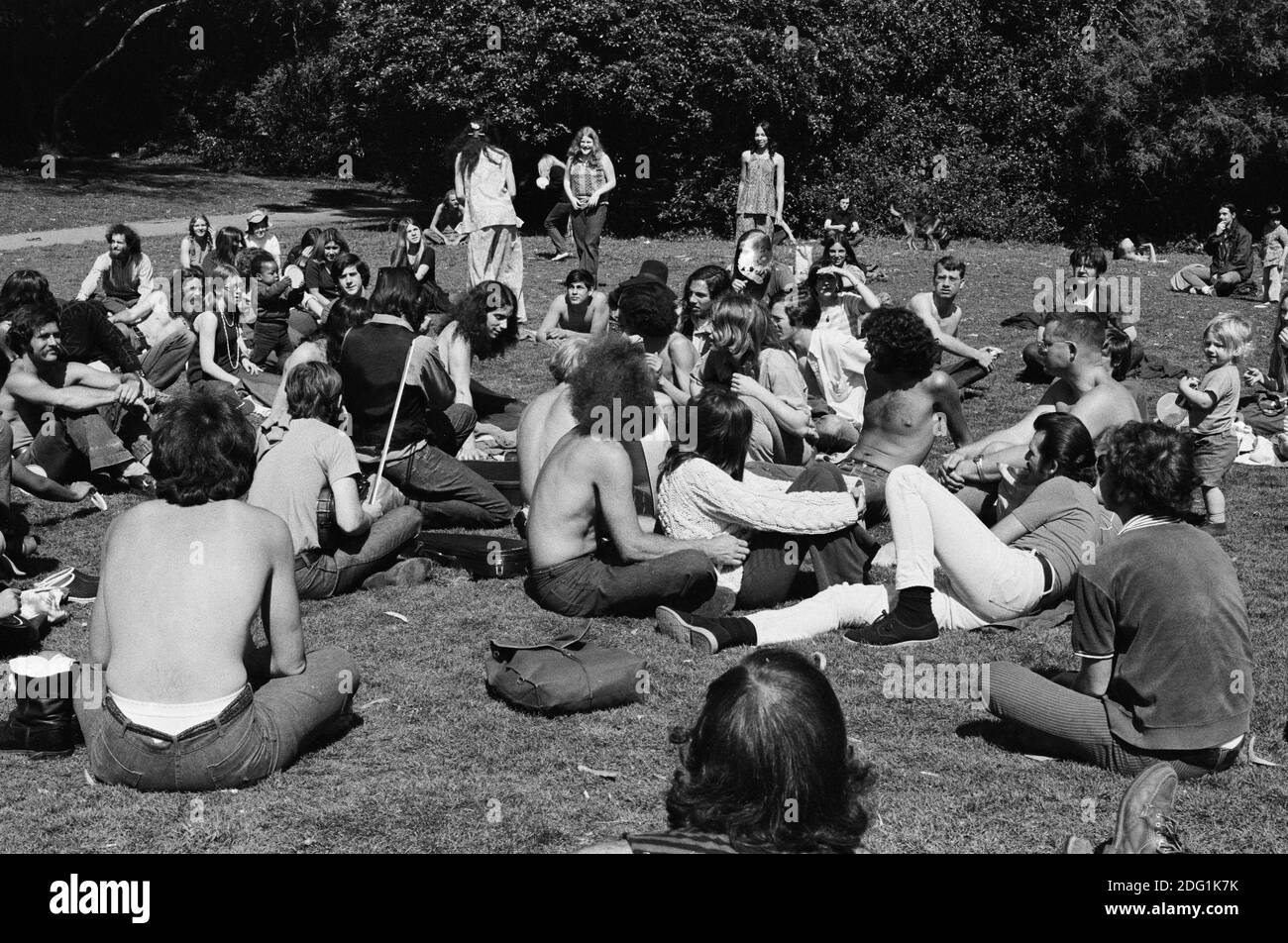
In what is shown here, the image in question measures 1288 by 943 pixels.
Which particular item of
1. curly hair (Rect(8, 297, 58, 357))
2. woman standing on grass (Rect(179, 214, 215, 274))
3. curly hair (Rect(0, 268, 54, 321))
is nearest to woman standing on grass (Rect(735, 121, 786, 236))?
woman standing on grass (Rect(179, 214, 215, 274))

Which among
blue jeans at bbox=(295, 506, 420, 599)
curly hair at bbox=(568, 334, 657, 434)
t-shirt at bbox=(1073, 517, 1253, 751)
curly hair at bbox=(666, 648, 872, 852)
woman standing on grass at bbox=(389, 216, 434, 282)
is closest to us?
curly hair at bbox=(666, 648, 872, 852)

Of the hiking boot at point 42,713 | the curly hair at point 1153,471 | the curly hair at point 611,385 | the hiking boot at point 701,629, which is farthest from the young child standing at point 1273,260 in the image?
the hiking boot at point 42,713

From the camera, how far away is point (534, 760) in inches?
208

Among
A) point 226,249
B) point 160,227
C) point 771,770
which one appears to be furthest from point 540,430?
point 160,227

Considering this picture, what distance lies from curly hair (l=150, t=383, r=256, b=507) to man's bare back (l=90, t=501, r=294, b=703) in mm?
62

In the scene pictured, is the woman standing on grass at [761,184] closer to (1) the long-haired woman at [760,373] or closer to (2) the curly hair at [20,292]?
(1) the long-haired woman at [760,373]

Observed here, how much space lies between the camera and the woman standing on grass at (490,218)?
14.9 m

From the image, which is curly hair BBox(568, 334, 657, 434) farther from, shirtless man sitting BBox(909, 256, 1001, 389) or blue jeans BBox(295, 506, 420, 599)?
shirtless man sitting BBox(909, 256, 1001, 389)

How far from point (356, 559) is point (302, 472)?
0.61 m

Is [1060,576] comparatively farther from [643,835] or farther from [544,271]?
[544,271]

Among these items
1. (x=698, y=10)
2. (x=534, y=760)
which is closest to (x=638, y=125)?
(x=698, y=10)

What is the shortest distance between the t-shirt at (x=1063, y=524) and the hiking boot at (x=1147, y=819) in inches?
114

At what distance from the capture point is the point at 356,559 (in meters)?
7.37

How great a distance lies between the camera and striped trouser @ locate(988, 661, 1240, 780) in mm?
5004
